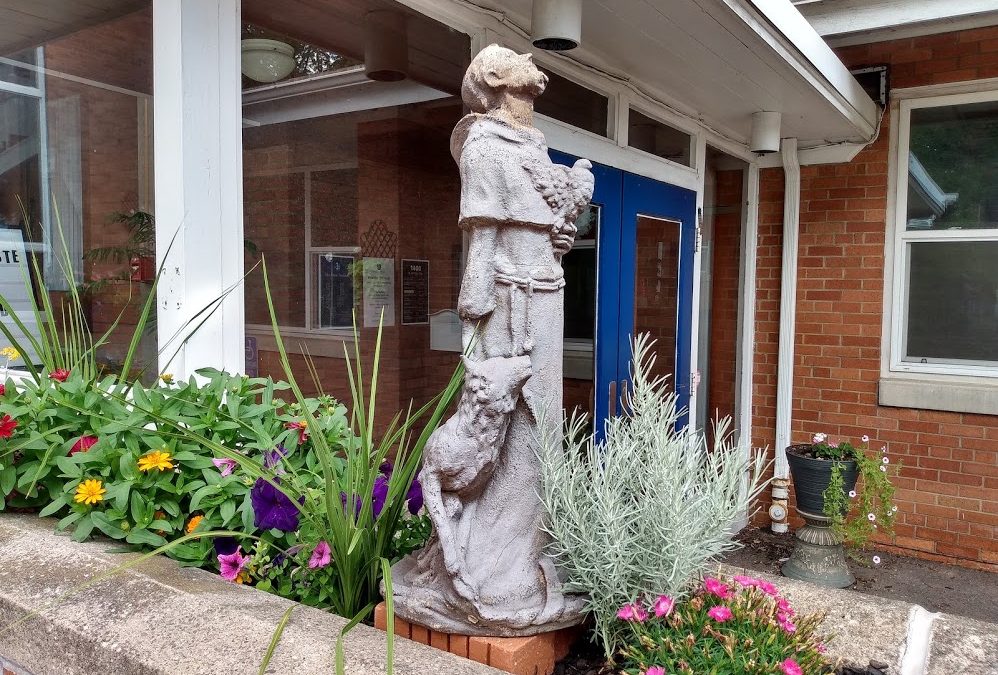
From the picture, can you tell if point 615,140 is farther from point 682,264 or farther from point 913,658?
point 913,658

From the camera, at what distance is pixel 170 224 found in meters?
2.55

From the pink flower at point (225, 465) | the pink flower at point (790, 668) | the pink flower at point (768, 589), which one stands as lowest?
the pink flower at point (790, 668)

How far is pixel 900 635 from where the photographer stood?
1.86 m

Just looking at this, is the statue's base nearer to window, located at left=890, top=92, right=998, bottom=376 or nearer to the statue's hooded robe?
the statue's hooded robe

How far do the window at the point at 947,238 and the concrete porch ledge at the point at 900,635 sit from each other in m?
3.76

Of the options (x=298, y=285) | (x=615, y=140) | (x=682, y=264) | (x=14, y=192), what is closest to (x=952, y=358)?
(x=682, y=264)

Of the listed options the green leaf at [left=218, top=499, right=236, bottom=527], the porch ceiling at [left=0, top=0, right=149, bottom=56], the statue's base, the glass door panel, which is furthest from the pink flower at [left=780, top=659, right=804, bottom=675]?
the porch ceiling at [left=0, top=0, right=149, bottom=56]

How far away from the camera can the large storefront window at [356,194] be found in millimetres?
2988

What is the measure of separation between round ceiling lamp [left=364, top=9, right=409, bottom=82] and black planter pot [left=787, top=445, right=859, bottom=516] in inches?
131

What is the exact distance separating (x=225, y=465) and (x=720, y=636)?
4.68 ft

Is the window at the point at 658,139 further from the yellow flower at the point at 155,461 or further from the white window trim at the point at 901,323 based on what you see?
the yellow flower at the point at 155,461

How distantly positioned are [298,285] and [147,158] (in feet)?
2.61

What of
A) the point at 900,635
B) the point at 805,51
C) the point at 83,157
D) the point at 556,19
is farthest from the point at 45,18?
the point at 900,635

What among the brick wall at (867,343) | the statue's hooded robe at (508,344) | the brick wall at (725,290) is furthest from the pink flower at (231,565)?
the brick wall at (867,343)
